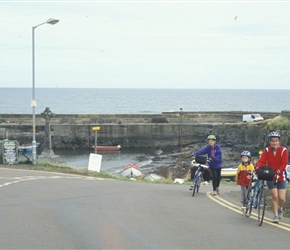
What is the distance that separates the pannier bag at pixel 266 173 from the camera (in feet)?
30.4

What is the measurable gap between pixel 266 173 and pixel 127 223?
8.82 feet

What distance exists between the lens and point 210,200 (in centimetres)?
1351

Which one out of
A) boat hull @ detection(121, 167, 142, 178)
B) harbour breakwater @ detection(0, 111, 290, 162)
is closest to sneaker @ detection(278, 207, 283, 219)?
boat hull @ detection(121, 167, 142, 178)

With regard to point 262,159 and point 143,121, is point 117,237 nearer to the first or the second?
point 262,159

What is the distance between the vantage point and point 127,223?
389 inches

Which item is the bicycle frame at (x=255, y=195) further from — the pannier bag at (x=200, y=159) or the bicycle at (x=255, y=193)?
the pannier bag at (x=200, y=159)

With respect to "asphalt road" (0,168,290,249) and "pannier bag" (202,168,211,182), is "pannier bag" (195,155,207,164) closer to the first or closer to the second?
"pannier bag" (202,168,211,182)

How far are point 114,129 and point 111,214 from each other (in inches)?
2201

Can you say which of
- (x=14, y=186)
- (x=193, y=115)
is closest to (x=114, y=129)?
(x=193, y=115)

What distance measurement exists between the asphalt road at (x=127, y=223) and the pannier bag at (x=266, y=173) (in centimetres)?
92

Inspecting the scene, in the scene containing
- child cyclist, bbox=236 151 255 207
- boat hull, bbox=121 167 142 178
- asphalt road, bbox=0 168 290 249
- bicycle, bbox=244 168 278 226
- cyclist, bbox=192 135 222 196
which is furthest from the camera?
boat hull, bbox=121 167 142 178

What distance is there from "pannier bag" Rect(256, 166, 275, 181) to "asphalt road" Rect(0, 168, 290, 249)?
92cm

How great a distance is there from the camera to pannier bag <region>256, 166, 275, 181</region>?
927 cm

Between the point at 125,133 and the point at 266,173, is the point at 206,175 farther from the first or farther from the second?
the point at 125,133
